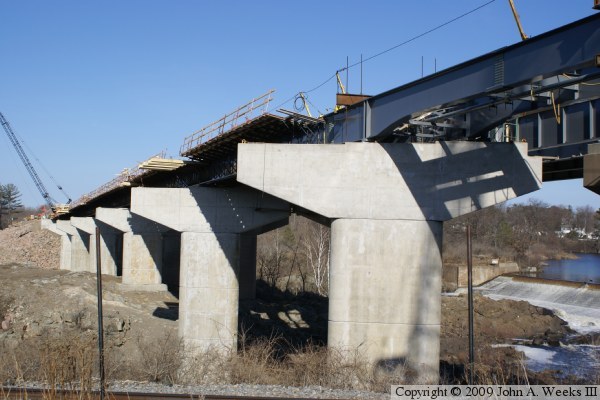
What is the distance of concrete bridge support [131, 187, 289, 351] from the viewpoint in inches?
909

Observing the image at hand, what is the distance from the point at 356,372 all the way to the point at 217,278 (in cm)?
944

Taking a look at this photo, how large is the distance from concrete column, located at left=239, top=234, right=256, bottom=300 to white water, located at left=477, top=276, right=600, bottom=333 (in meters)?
20.0

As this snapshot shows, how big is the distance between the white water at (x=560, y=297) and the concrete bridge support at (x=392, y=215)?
2797 cm

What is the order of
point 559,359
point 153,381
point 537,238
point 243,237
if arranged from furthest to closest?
point 537,238
point 243,237
point 559,359
point 153,381

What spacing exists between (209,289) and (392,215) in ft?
30.4

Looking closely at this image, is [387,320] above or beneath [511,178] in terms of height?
beneath

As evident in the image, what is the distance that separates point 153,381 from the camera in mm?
14328

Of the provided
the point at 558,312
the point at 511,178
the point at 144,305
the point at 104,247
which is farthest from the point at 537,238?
the point at 511,178

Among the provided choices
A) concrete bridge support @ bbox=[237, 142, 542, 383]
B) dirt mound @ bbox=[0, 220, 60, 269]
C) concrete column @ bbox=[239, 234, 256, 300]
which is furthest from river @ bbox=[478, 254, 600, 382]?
dirt mound @ bbox=[0, 220, 60, 269]

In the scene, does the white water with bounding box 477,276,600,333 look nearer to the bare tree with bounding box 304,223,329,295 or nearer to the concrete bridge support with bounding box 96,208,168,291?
the bare tree with bounding box 304,223,329,295

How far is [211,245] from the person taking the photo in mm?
23531

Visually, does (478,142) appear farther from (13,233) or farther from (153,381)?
(13,233)

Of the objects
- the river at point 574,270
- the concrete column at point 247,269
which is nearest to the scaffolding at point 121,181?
the concrete column at point 247,269

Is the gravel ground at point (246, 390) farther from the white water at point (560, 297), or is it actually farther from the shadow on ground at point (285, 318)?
the white water at point (560, 297)
